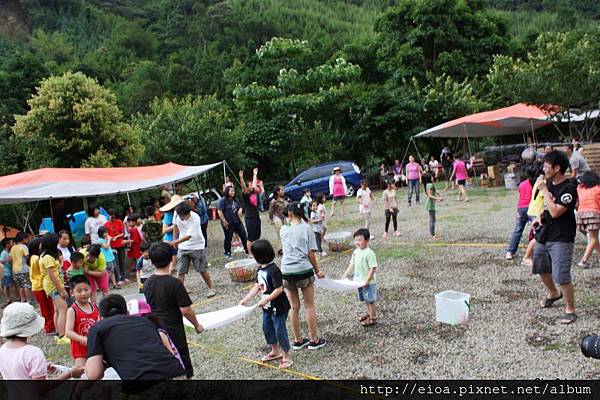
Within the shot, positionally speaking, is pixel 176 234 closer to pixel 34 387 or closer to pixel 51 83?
pixel 34 387

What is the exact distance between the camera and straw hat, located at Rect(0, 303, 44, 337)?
9.58ft

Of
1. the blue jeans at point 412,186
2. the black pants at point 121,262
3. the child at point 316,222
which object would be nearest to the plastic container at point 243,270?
the child at point 316,222

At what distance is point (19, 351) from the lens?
292cm

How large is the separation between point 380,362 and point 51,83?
52.4 feet

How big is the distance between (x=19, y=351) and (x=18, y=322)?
170 millimetres

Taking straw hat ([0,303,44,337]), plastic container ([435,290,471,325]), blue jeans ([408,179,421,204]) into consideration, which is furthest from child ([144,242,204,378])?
blue jeans ([408,179,421,204])

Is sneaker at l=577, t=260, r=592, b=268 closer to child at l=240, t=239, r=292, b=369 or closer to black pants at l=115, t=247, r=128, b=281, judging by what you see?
child at l=240, t=239, r=292, b=369

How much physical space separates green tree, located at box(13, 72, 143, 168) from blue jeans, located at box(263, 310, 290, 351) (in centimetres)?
1326

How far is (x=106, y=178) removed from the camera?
35.3 ft

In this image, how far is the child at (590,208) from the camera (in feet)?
21.4

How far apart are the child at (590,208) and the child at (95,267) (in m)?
6.48

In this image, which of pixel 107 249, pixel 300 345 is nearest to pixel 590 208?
pixel 300 345

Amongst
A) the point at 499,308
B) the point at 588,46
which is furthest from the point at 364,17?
the point at 499,308

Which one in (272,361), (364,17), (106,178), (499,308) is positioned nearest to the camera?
(272,361)
